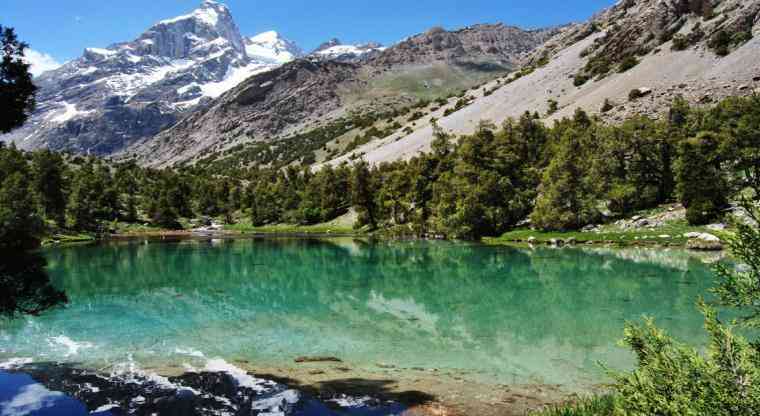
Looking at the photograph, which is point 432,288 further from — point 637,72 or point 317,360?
point 637,72

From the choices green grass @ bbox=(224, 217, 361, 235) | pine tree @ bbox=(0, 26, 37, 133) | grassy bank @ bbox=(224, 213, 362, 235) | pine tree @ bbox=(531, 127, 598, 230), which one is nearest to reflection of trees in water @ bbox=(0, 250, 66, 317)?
pine tree @ bbox=(0, 26, 37, 133)

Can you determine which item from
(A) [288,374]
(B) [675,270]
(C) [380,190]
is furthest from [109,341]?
(C) [380,190]

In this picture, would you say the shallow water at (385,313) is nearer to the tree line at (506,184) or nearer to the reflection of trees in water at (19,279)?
the reflection of trees in water at (19,279)

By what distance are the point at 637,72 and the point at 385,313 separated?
8269 centimetres

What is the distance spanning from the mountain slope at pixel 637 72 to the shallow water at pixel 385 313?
42337 mm

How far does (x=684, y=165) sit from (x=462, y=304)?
117ft

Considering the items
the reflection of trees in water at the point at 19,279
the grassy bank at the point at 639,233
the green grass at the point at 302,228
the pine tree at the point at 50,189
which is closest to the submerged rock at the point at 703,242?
the grassy bank at the point at 639,233

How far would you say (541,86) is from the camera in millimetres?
115750

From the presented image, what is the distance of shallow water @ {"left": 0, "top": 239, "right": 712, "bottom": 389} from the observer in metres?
19.0

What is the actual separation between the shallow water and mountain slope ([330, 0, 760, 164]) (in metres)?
42.3

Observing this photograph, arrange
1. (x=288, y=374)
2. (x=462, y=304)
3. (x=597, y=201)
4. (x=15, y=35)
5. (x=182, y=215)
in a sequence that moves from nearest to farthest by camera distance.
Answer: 1. (x=15, y=35)
2. (x=288, y=374)
3. (x=462, y=304)
4. (x=597, y=201)
5. (x=182, y=215)

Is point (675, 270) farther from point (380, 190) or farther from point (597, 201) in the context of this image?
point (380, 190)

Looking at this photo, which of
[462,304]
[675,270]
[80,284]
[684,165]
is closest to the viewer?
[462,304]

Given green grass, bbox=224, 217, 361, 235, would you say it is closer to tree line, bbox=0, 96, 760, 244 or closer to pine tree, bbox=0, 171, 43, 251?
tree line, bbox=0, 96, 760, 244
